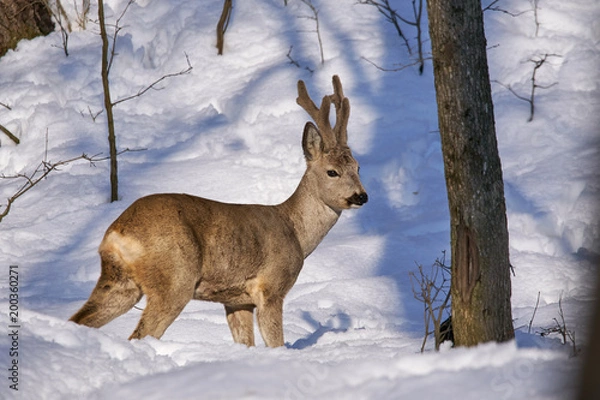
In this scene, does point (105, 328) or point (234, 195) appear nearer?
point (105, 328)

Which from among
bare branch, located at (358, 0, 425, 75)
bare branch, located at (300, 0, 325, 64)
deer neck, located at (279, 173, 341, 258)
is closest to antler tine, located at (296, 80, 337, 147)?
deer neck, located at (279, 173, 341, 258)

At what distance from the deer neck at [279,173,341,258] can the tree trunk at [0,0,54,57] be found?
8.28 meters

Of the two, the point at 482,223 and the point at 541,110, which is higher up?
the point at 482,223

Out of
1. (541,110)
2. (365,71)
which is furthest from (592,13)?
(365,71)

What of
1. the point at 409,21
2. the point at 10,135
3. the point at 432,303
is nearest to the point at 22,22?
the point at 10,135

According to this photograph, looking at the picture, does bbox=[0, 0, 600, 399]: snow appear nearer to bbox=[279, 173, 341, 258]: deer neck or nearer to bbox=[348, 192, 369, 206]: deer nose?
bbox=[279, 173, 341, 258]: deer neck

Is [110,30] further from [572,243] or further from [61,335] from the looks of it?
[61,335]

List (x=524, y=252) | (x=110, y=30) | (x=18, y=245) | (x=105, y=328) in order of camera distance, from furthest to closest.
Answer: (x=110, y=30)
(x=18, y=245)
(x=524, y=252)
(x=105, y=328)

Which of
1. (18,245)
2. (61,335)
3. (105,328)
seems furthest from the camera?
(18,245)

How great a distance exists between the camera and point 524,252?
29.4 feet

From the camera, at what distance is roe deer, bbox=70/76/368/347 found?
5730mm

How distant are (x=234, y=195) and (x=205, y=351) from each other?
5640 millimetres

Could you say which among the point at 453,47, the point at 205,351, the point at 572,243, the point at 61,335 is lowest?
the point at 572,243

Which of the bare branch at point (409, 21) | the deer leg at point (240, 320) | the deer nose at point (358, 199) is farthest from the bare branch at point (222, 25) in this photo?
the deer leg at point (240, 320)
